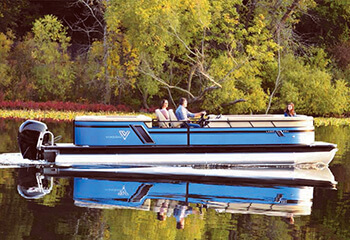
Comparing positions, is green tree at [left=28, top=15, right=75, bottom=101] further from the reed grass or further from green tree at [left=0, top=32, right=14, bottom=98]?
the reed grass

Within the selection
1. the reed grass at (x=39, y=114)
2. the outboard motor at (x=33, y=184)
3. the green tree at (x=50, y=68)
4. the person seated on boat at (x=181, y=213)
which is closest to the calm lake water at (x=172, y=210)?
the person seated on boat at (x=181, y=213)

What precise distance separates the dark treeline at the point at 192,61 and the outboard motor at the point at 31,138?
20.4 meters

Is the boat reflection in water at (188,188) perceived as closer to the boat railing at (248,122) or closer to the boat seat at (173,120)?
the boat railing at (248,122)

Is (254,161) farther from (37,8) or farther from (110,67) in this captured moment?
(37,8)

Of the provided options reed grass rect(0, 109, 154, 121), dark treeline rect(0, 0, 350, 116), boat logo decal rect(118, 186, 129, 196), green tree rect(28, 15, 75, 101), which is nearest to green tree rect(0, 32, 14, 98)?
dark treeline rect(0, 0, 350, 116)

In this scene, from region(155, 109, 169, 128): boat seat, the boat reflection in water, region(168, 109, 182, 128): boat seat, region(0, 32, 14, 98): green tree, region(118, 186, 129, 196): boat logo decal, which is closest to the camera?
the boat reflection in water

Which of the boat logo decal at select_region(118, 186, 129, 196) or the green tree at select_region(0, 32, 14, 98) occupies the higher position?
the green tree at select_region(0, 32, 14, 98)

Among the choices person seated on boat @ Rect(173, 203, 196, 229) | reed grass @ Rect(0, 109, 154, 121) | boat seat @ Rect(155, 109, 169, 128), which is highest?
reed grass @ Rect(0, 109, 154, 121)

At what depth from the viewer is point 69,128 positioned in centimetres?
3338

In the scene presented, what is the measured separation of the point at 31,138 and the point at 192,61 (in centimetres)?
2660

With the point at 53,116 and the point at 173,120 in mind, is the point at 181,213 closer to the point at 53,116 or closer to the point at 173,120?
the point at 173,120

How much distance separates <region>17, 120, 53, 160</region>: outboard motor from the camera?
20672mm

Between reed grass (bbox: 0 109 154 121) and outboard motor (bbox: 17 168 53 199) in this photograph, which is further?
reed grass (bbox: 0 109 154 121)

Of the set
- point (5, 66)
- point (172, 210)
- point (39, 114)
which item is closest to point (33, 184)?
point (172, 210)
